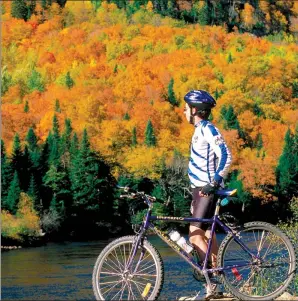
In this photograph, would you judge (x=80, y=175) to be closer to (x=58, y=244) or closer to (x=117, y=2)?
(x=58, y=244)

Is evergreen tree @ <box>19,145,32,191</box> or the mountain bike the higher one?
the mountain bike

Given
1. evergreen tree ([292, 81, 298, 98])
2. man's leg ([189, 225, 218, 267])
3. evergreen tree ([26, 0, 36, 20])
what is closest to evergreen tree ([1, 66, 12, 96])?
evergreen tree ([26, 0, 36, 20])

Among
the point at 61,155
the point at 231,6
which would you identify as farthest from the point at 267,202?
the point at 231,6

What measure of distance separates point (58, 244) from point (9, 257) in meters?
8.89

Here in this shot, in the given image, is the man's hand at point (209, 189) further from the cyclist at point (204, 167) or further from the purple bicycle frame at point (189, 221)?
the purple bicycle frame at point (189, 221)

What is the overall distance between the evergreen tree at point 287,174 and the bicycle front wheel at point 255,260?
229 ft

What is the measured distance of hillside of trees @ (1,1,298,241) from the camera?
216 feet

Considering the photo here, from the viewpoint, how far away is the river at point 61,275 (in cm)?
2472

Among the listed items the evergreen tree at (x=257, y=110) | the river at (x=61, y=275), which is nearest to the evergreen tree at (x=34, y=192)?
the river at (x=61, y=275)

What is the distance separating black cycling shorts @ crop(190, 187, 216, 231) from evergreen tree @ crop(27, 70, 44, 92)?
406ft

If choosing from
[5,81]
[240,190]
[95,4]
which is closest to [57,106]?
[5,81]

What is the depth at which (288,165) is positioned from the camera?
8175cm

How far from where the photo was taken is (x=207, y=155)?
6.76 metres

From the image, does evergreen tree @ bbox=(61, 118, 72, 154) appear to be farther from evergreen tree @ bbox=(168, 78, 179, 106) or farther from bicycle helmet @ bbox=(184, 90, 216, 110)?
bicycle helmet @ bbox=(184, 90, 216, 110)
